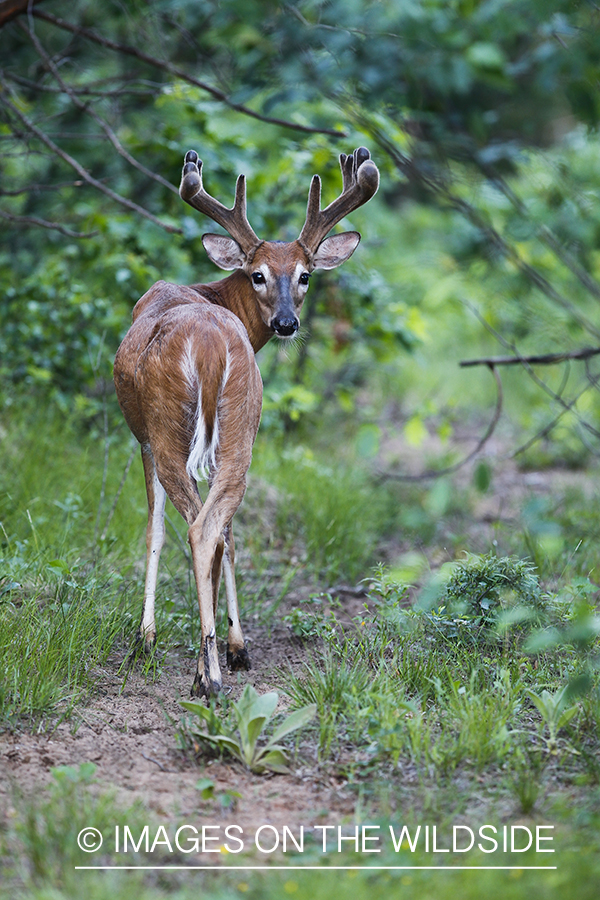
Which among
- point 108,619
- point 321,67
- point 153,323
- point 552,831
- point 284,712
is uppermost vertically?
point 321,67

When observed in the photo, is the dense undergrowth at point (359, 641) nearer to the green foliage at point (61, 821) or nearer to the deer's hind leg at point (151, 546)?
the green foliage at point (61, 821)

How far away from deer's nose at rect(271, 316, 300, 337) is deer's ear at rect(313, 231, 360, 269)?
63cm

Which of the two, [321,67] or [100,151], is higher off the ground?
[100,151]

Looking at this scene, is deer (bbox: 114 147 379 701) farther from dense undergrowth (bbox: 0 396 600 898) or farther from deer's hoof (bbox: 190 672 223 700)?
dense undergrowth (bbox: 0 396 600 898)

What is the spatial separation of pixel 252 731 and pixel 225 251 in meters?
2.45

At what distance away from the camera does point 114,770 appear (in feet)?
10.2

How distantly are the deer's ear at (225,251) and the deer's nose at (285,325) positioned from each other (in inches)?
18.6

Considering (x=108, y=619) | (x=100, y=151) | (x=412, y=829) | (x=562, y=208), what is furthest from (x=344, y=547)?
(x=100, y=151)

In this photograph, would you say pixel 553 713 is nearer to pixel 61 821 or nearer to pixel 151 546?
pixel 61 821

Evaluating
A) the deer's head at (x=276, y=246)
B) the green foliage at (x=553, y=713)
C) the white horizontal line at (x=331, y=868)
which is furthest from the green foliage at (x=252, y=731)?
the deer's head at (x=276, y=246)

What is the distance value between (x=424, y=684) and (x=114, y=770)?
129 centimetres

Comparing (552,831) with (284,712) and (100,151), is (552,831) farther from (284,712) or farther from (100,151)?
(100,151)

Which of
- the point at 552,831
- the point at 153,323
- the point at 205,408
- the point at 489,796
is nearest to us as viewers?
the point at 552,831
